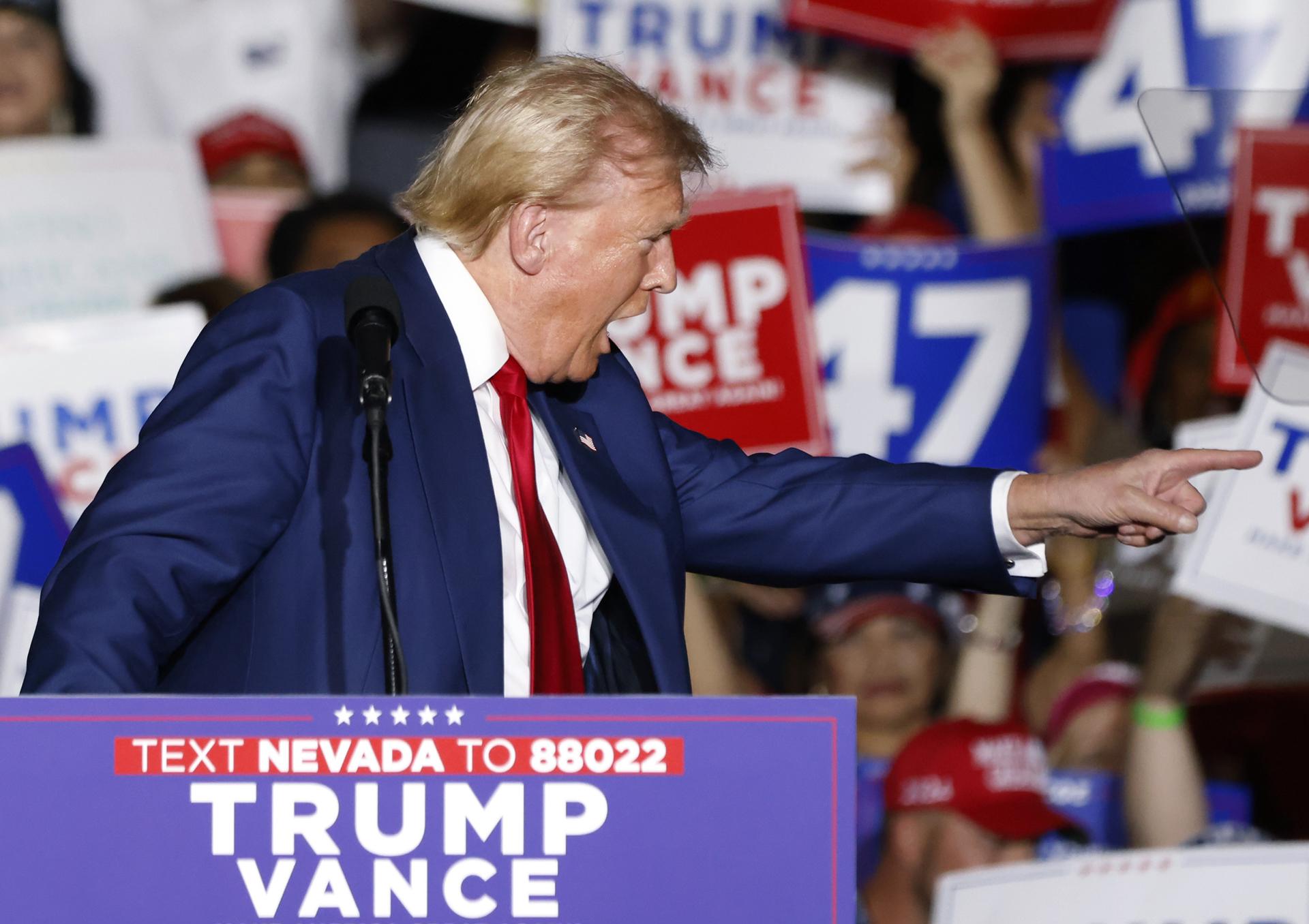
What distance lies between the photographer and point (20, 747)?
58.3 inches

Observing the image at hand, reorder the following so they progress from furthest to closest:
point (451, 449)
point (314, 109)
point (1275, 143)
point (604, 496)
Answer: point (314, 109)
point (1275, 143)
point (604, 496)
point (451, 449)

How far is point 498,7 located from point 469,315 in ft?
10.2

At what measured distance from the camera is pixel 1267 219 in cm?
355

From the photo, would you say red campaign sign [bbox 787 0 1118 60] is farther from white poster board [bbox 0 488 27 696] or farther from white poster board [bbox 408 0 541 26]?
white poster board [bbox 0 488 27 696]

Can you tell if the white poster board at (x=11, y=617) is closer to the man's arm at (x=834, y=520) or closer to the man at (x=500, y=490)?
the man at (x=500, y=490)

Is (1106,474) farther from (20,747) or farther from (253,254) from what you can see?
(253,254)

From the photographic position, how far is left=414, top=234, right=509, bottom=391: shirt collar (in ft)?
6.85

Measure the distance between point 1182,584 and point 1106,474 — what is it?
1.65 metres

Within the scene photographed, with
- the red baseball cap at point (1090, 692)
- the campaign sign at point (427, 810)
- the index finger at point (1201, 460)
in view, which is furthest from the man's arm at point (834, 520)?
the red baseball cap at point (1090, 692)

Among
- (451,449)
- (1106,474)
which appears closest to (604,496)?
(451,449)

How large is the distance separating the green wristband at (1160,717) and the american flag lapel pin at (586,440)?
219 cm

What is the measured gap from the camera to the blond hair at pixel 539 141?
2.04m

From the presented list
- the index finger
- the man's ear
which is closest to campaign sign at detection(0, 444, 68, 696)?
the man's ear

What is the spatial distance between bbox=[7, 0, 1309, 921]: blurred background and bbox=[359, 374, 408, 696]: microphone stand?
2118 mm
